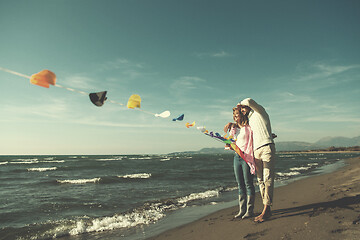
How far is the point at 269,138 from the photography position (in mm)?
3051

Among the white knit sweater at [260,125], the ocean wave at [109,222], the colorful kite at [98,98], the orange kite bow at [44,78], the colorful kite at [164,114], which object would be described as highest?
the orange kite bow at [44,78]

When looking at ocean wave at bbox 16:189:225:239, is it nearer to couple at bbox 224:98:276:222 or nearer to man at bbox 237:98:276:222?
couple at bbox 224:98:276:222

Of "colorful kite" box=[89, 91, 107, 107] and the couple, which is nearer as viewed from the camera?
the couple

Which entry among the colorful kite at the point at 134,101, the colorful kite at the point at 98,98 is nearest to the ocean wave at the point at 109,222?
the colorful kite at the point at 134,101

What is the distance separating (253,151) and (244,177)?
48cm

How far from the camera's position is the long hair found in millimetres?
3401

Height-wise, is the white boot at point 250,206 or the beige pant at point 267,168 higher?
the beige pant at point 267,168

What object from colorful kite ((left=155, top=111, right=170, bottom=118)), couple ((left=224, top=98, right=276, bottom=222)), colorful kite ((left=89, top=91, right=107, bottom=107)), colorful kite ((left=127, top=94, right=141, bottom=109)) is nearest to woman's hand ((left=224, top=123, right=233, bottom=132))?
couple ((left=224, top=98, right=276, bottom=222))

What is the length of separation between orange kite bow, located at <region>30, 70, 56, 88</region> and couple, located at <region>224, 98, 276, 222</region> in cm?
273

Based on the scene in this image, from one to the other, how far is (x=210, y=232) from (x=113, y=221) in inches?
109

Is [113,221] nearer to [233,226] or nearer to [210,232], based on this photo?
[210,232]

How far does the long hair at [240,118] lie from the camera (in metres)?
3.40

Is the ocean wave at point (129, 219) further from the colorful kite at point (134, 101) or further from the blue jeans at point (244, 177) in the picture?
the colorful kite at point (134, 101)

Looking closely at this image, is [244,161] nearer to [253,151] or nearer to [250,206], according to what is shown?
[253,151]
